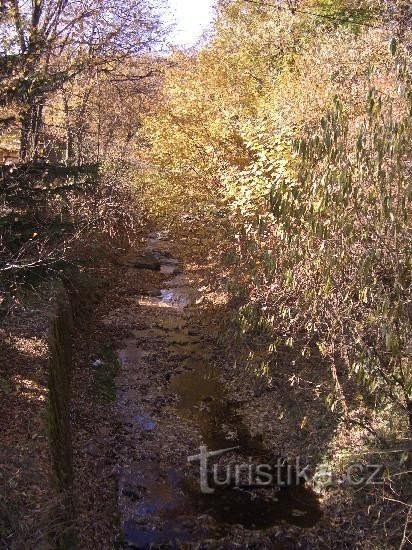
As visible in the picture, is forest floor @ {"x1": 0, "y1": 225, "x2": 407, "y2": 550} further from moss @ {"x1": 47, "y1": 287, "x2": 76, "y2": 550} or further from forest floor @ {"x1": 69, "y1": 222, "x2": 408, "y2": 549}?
moss @ {"x1": 47, "y1": 287, "x2": 76, "y2": 550}

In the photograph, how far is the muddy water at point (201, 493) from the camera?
856 centimetres

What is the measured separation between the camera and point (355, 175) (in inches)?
225

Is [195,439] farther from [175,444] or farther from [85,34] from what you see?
[85,34]

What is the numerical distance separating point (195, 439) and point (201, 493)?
1722 mm

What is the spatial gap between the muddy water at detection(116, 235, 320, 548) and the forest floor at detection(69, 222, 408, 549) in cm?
2

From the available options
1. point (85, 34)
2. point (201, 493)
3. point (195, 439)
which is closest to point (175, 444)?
point (195, 439)

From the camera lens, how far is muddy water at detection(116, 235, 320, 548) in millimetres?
8562

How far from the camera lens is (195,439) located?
11.1 m

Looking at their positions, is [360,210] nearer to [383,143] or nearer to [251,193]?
[383,143]

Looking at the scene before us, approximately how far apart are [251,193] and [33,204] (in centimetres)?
487

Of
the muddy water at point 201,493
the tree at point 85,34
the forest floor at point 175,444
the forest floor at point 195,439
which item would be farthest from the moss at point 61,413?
the tree at point 85,34

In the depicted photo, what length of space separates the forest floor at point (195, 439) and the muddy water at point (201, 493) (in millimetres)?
23

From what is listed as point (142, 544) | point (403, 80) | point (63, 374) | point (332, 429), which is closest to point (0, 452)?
point (142, 544)

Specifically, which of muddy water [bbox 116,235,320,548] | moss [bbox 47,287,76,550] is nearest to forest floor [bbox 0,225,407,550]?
muddy water [bbox 116,235,320,548]
